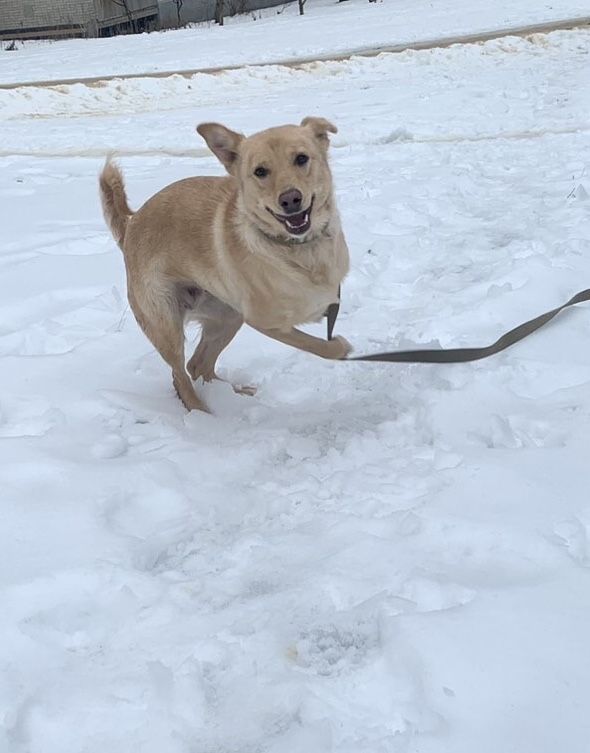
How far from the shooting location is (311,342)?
3.05 metres

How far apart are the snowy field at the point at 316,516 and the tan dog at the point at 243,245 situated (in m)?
0.34

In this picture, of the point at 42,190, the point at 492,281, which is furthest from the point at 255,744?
the point at 42,190

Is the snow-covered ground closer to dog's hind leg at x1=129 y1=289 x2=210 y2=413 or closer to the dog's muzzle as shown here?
dog's hind leg at x1=129 y1=289 x2=210 y2=413

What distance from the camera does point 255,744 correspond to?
151cm

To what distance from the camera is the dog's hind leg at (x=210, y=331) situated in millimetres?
3424

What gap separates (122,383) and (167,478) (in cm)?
96

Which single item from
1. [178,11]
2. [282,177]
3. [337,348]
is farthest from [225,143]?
[178,11]

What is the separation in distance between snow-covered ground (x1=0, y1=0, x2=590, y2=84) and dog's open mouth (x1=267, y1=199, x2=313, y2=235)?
42.9 ft

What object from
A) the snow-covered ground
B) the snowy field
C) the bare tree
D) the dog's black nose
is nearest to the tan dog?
the dog's black nose

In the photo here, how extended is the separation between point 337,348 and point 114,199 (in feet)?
4.18

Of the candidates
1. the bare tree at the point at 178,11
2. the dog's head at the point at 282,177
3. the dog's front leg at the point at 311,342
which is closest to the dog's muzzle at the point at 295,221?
the dog's head at the point at 282,177

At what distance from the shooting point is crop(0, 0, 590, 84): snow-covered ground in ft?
52.5

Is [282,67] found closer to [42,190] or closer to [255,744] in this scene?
[42,190]

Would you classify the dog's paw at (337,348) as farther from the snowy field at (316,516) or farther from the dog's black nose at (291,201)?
the dog's black nose at (291,201)
